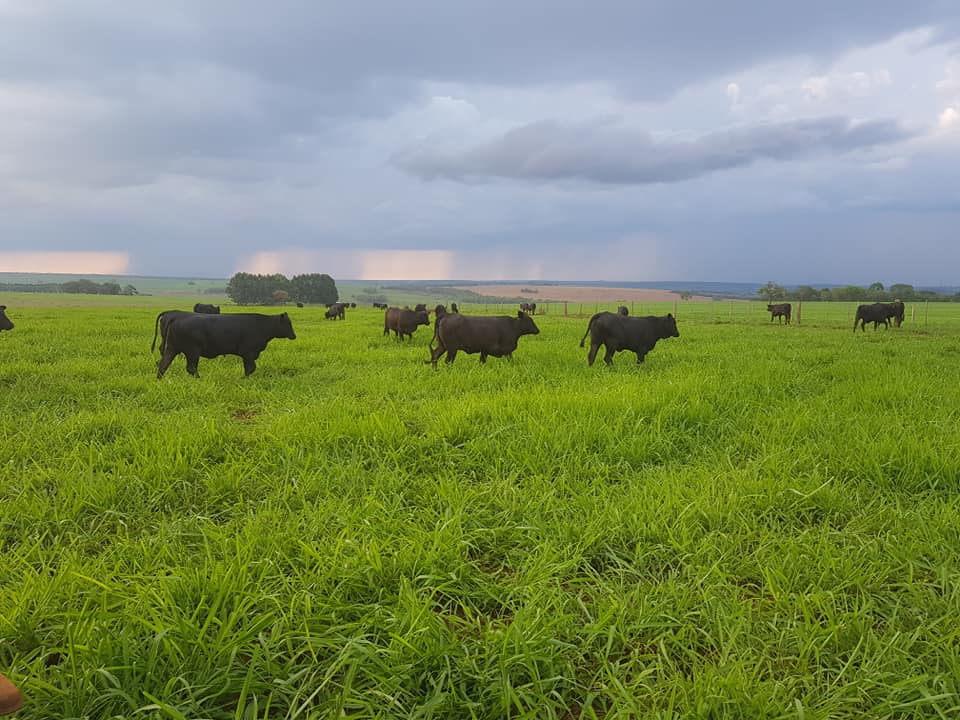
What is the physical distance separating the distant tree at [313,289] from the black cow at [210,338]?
3201 inches

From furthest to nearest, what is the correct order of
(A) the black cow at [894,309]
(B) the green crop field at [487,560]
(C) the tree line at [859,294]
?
(C) the tree line at [859,294]
(A) the black cow at [894,309]
(B) the green crop field at [487,560]

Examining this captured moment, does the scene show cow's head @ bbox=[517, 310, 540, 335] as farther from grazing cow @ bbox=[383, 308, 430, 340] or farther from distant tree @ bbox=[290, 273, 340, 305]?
distant tree @ bbox=[290, 273, 340, 305]

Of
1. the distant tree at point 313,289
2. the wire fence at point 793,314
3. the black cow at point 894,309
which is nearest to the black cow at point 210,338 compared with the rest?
the wire fence at point 793,314

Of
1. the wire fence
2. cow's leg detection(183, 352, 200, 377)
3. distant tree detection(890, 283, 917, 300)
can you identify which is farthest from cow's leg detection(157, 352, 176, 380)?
distant tree detection(890, 283, 917, 300)

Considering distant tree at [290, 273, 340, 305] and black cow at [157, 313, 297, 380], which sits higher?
distant tree at [290, 273, 340, 305]

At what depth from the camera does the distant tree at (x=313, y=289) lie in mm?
87312

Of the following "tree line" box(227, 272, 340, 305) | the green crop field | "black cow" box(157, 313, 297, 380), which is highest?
"tree line" box(227, 272, 340, 305)

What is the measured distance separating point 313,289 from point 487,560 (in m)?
91.8

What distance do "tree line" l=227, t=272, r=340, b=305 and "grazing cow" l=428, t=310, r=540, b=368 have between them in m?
77.9

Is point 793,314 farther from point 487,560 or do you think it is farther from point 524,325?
point 487,560

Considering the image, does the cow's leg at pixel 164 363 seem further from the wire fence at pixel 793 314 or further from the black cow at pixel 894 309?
the black cow at pixel 894 309

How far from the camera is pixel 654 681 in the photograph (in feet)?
6.49

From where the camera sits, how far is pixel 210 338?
340 inches

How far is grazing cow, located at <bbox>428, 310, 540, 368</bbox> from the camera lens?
9.66 meters
